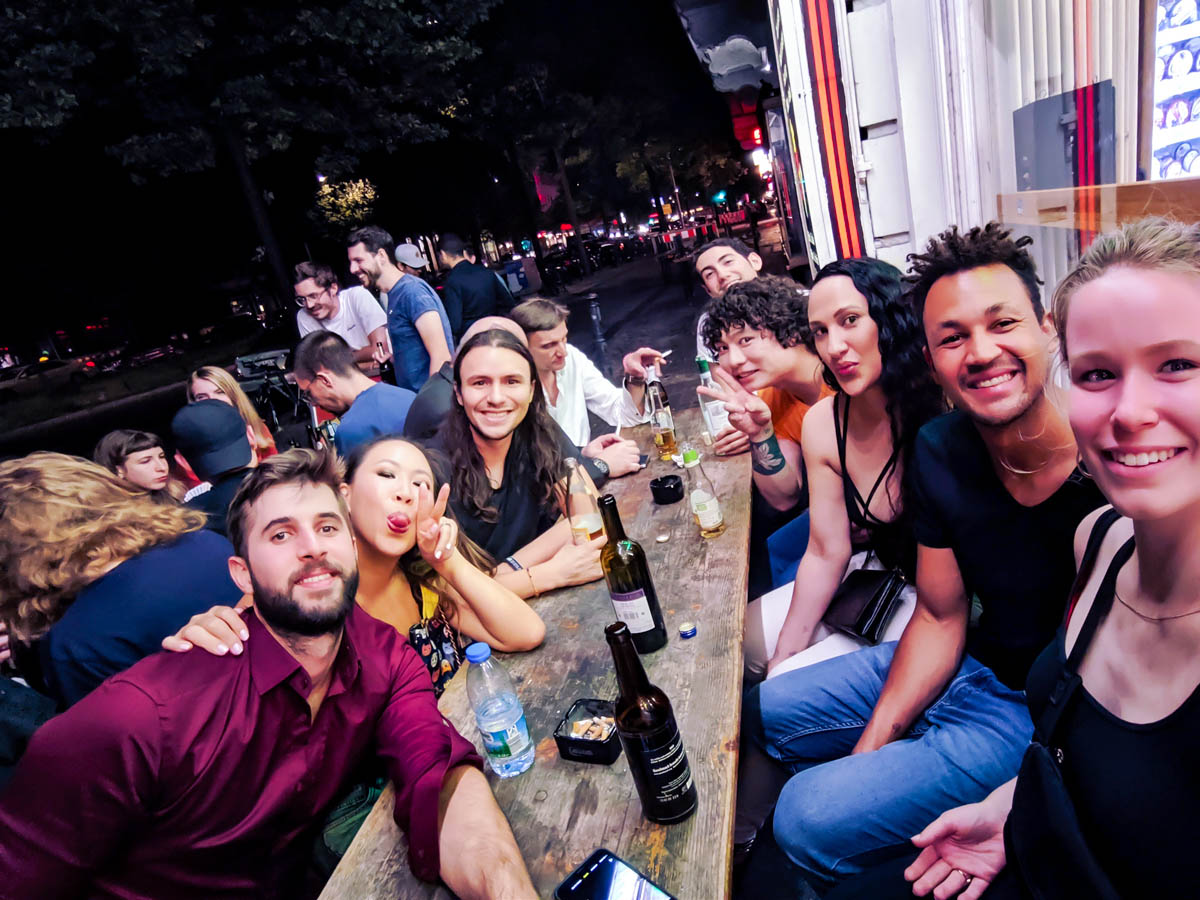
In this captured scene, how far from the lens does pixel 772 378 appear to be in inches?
123

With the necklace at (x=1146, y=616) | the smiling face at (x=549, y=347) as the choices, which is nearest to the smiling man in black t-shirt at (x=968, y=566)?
the necklace at (x=1146, y=616)

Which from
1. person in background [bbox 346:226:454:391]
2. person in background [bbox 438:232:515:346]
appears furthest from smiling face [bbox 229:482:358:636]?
person in background [bbox 438:232:515:346]

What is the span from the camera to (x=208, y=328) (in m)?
26.3

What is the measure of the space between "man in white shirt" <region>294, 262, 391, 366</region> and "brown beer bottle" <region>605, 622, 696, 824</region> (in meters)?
5.28

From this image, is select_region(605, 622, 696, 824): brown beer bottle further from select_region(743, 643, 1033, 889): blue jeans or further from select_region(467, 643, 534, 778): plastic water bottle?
select_region(743, 643, 1033, 889): blue jeans

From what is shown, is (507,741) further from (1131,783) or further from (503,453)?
(503,453)

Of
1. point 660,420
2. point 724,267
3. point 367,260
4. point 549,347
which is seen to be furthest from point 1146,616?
point 367,260

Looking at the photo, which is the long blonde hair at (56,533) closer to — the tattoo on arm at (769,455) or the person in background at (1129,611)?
the tattoo on arm at (769,455)

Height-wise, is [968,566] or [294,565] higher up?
[294,565]

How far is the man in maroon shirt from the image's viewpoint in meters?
1.39

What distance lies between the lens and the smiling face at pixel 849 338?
2311 millimetres

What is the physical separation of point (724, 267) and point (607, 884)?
12.0 ft

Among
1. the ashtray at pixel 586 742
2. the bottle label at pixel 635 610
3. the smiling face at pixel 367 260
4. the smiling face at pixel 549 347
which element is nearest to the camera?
the ashtray at pixel 586 742

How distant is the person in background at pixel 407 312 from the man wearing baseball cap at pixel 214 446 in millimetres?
1497
